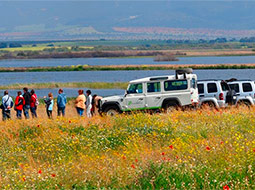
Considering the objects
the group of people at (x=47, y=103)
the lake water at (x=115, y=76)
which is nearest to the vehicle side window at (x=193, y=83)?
the group of people at (x=47, y=103)

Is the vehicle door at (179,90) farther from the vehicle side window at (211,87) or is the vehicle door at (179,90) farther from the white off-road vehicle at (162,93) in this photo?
the vehicle side window at (211,87)

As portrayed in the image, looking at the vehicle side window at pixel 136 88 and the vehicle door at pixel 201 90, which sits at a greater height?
the vehicle side window at pixel 136 88

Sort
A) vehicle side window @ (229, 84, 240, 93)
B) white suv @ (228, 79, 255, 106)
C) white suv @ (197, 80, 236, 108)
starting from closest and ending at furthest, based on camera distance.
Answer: white suv @ (197, 80, 236, 108) < white suv @ (228, 79, 255, 106) < vehicle side window @ (229, 84, 240, 93)

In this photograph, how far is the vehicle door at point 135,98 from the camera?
88.3ft

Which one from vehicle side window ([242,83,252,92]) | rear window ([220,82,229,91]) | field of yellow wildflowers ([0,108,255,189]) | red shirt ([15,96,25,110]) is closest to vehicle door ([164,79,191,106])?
rear window ([220,82,229,91])

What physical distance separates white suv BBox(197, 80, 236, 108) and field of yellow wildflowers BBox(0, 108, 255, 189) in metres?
7.11

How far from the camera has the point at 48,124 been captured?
808 inches

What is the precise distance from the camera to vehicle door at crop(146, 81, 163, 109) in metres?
26.7

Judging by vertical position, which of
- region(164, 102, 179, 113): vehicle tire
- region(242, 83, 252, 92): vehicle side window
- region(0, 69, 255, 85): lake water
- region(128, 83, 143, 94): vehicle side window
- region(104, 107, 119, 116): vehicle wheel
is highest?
region(128, 83, 143, 94): vehicle side window

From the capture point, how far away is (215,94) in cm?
2883

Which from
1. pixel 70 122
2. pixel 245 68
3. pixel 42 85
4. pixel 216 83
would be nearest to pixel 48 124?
pixel 70 122

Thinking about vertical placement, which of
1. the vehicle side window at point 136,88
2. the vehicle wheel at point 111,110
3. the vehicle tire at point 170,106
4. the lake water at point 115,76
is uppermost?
the vehicle side window at point 136,88

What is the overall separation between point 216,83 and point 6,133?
1269 cm

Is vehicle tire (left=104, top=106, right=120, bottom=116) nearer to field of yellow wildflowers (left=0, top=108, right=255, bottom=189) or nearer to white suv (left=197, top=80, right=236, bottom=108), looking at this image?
white suv (left=197, top=80, right=236, bottom=108)
